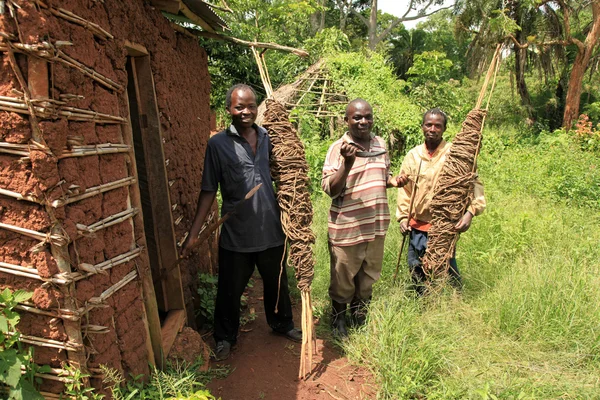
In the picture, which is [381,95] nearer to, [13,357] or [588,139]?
[588,139]

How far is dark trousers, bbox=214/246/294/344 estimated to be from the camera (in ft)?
10.1

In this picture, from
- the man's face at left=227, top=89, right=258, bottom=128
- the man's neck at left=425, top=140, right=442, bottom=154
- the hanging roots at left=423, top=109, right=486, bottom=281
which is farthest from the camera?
the man's neck at left=425, top=140, right=442, bottom=154

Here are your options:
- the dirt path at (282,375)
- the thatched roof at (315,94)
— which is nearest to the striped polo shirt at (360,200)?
the dirt path at (282,375)

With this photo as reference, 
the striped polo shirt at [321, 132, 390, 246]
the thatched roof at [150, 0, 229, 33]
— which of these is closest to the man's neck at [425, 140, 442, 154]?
the striped polo shirt at [321, 132, 390, 246]

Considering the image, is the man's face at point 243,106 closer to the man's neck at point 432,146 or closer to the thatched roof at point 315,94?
the man's neck at point 432,146

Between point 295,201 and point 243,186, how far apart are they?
Answer: 0.39m

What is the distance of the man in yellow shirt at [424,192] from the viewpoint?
3379mm

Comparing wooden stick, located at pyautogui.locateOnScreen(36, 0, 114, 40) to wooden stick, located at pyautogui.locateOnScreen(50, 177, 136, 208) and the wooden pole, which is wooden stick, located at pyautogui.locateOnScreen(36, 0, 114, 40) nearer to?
the wooden pole

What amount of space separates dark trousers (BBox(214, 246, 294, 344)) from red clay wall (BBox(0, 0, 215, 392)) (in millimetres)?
680

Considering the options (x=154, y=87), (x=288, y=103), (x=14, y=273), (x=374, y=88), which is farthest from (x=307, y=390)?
(x=374, y=88)

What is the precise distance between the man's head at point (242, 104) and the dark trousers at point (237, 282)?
0.98 meters

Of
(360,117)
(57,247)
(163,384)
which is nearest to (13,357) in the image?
(57,247)

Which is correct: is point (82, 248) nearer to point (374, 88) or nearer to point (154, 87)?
point (154, 87)

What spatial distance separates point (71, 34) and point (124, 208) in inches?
37.6
